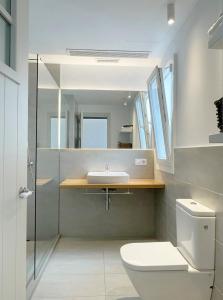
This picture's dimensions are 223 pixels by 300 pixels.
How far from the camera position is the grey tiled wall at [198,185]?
5.56ft

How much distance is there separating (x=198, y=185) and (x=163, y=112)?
105cm

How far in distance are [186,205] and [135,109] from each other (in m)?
1.98

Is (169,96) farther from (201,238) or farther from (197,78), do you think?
(201,238)

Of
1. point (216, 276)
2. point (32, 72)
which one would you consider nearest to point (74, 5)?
point (32, 72)

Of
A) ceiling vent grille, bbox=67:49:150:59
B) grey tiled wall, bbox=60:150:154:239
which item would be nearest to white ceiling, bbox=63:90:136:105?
ceiling vent grille, bbox=67:49:150:59

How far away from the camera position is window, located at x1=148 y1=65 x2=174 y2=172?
2793 mm

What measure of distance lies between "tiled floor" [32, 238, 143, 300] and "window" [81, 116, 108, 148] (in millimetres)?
1290

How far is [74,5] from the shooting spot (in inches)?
Answer: 85.9

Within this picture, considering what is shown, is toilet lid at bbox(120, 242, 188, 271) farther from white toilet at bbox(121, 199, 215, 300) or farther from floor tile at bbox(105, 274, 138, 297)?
floor tile at bbox(105, 274, 138, 297)

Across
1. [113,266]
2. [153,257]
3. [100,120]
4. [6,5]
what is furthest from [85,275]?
[6,5]

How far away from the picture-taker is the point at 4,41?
1438mm

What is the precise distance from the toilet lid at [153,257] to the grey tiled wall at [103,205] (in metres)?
1.55

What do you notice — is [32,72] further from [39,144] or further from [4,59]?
[4,59]

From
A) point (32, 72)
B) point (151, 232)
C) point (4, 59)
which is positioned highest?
point (32, 72)
